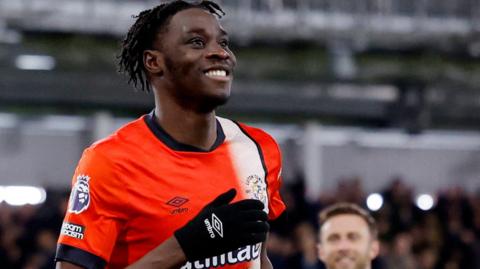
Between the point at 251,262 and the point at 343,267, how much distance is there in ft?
5.36

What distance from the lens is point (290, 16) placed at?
1113 centimetres

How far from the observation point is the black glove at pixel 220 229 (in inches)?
127

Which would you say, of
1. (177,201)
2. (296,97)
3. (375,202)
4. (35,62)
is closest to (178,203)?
(177,201)

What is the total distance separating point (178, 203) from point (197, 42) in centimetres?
47

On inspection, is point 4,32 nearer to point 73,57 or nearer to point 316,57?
point 73,57

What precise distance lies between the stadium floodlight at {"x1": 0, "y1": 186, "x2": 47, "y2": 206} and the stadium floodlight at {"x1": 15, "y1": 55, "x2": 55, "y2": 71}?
2306 mm

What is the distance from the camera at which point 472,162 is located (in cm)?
1460

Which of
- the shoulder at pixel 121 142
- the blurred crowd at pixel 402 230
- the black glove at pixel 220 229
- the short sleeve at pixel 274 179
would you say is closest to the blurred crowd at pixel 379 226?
the blurred crowd at pixel 402 230

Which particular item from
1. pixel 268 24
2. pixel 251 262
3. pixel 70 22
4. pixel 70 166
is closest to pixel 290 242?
pixel 268 24

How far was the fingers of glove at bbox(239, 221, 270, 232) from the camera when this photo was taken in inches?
127

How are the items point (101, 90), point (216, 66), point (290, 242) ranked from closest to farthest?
point (216, 66), point (290, 242), point (101, 90)

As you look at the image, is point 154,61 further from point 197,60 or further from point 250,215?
point 250,215

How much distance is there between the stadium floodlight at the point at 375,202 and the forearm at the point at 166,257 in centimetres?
796

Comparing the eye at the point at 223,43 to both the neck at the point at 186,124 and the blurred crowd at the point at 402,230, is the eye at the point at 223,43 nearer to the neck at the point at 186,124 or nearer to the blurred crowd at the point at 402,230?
the neck at the point at 186,124
